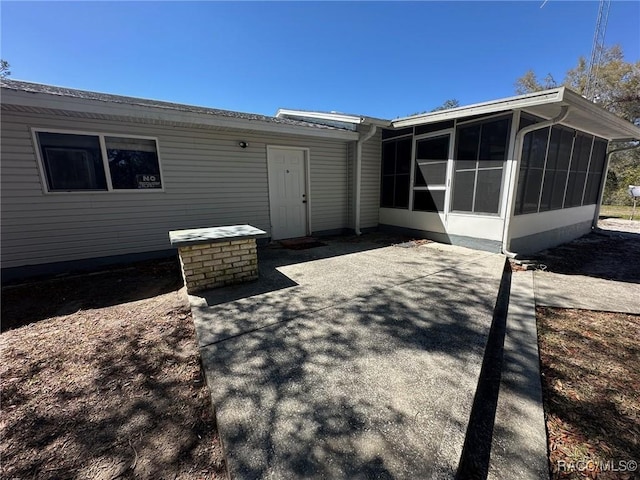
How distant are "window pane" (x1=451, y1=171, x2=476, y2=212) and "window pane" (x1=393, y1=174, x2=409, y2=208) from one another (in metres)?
1.31

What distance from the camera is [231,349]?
7.30ft

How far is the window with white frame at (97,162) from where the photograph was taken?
417 centimetres

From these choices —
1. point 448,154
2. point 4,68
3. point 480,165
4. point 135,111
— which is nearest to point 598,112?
point 480,165

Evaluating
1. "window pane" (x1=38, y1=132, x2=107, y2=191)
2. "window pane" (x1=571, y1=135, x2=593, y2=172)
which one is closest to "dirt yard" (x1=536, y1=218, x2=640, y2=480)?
"window pane" (x1=571, y1=135, x2=593, y2=172)

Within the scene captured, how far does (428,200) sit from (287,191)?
3.47 m

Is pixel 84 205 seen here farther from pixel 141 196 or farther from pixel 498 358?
pixel 498 358

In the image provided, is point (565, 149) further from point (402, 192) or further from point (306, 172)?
point (306, 172)

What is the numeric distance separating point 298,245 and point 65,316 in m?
3.94

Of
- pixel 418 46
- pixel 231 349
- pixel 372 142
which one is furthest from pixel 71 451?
pixel 418 46

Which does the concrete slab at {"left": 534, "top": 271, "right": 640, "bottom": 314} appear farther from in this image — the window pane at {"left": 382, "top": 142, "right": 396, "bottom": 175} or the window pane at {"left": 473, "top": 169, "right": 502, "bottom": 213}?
the window pane at {"left": 382, "top": 142, "right": 396, "bottom": 175}

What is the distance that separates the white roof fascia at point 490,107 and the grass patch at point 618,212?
1260 cm

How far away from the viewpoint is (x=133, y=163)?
471cm

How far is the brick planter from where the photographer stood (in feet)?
10.8

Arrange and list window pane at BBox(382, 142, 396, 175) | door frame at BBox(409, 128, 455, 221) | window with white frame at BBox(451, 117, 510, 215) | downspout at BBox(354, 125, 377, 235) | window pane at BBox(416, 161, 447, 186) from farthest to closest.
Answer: window pane at BBox(382, 142, 396, 175) → downspout at BBox(354, 125, 377, 235) → window pane at BBox(416, 161, 447, 186) → door frame at BBox(409, 128, 455, 221) → window with white frame at BBox(451, 117, 510, 215)
